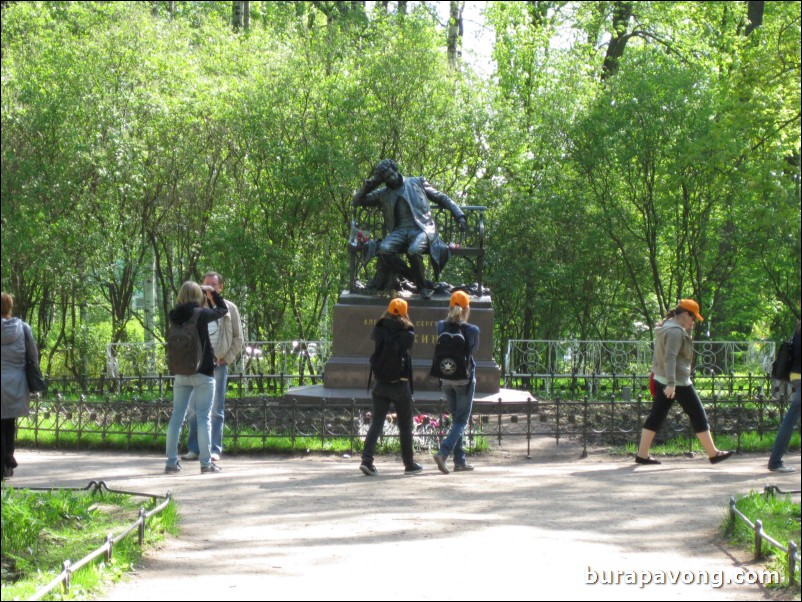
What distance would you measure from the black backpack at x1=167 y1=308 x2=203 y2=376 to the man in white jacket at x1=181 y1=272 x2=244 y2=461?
813 mm

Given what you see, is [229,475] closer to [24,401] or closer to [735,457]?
[24,401]

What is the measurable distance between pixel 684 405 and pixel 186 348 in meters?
4.67

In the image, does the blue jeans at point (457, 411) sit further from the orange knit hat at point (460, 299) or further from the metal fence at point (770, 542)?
the metal fence at point (770, 542)

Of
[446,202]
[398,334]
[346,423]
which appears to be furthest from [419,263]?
[398,334]

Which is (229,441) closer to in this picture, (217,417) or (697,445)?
(217,417)

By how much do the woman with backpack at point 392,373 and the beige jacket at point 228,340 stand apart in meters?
1.74

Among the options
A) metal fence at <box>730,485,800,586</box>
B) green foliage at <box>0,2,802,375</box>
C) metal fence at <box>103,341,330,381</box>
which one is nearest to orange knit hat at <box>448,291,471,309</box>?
metal fence at <box>730,485,800,586</box>

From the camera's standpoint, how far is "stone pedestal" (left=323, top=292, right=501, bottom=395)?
1569 centimetres

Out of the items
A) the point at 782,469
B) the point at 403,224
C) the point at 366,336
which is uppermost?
the point at 403,224

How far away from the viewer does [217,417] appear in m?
12.1

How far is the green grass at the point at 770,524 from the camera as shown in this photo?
6.37 m

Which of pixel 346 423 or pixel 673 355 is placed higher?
pixel 673 355

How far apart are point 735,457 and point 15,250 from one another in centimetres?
1488

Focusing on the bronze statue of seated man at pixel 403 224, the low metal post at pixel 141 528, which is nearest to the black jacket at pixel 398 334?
the low metal post at pixel 141 528
